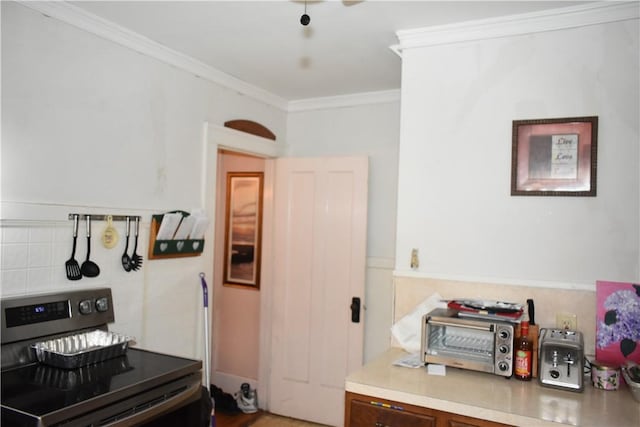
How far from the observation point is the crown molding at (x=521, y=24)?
213 cm

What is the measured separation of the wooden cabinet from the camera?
5.91ft

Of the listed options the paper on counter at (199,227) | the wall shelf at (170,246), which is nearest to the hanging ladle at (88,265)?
the wall shelf at (170,246)

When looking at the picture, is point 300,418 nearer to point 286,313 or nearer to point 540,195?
point 286,313

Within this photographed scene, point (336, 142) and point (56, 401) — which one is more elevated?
point (336, 142)

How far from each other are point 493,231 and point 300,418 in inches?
86.3

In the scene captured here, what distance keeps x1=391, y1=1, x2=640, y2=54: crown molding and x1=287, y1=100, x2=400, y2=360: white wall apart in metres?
1.06

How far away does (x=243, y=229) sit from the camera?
4195 millimetres

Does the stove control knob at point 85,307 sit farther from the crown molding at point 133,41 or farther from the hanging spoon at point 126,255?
the crown molding at point 133,41

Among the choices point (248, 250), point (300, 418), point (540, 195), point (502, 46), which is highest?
point (502, 46)

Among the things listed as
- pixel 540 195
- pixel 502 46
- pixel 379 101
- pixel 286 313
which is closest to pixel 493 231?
pixel 540 195

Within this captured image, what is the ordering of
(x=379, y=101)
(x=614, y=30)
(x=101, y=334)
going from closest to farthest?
(x=614, y=30)
(x=101, y=334)
(x=379, y=101)

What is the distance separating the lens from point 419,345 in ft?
7.86

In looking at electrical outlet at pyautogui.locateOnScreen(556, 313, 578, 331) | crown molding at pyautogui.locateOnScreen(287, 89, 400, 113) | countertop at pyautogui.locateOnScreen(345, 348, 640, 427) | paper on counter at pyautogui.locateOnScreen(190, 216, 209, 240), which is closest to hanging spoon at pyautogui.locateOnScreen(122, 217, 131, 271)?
paper on counter at pyautogui.locateOnScreen(190, 216, 209, 240)

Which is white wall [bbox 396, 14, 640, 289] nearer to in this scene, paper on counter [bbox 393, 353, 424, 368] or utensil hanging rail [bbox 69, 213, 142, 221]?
paper on counter [bbox 393, 353, 424, 368]
